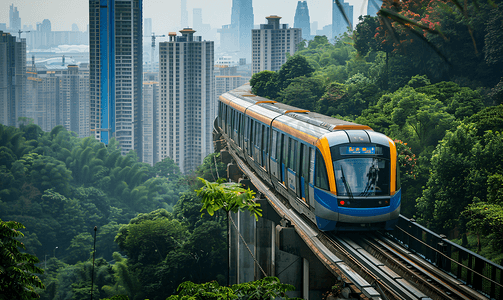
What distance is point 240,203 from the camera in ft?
25.0

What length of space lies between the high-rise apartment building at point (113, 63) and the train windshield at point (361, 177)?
102 meters

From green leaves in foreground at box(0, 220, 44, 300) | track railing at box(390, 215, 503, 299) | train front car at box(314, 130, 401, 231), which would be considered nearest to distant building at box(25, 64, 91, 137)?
green leaves in foreground at box(0, 220, 44, 300)

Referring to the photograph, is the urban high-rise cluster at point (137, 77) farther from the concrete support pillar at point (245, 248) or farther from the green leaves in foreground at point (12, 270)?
the green leaves in foreground at point (12, 270)

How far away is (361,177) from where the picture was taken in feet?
39.0

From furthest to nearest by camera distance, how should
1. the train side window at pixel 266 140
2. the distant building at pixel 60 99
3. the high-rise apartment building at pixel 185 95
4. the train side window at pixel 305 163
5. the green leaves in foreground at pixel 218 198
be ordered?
the distant building at pixel 60 99
the high-rise apartment building at pixel 185 95
the train side window at pixel 266 140
the train side window at pixel 305 163
the green leaves in foreground at pixel 218 198

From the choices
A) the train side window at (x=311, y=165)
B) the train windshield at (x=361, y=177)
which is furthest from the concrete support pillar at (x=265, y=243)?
the train windshield at (x=361, y=177)

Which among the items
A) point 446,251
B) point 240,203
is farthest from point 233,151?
point 240,203

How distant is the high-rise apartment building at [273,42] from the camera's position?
118m

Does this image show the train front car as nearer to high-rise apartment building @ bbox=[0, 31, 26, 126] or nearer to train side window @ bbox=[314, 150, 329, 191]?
train side window @ bbox=[314, 150, 329, 191]

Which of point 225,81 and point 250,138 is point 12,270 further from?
point 225,81

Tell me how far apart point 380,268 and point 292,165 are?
186 inches

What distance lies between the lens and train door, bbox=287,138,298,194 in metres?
14.1

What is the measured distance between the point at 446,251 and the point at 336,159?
3079 millimetres

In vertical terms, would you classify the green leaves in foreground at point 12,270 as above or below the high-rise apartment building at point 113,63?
below
